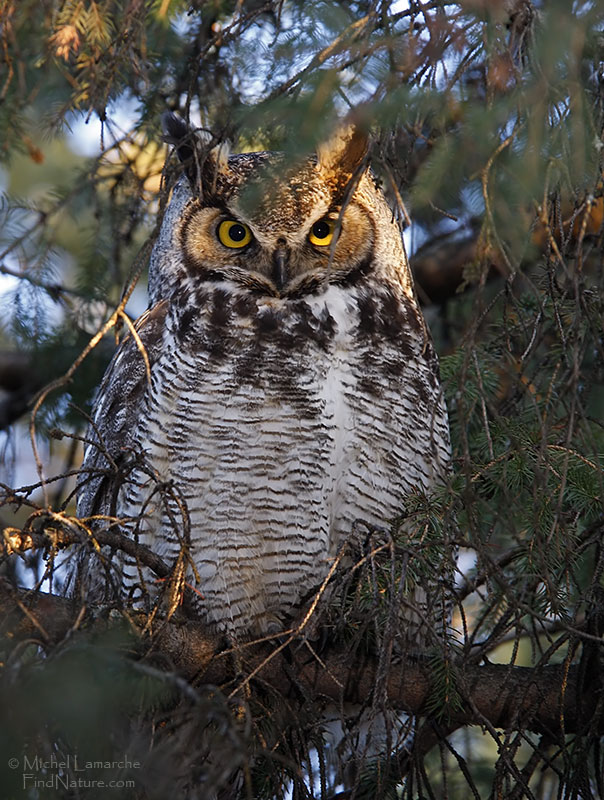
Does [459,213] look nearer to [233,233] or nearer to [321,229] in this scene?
[321,229]

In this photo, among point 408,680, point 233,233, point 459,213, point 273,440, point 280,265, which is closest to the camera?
point 408,680

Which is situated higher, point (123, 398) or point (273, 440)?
point (123, 398)

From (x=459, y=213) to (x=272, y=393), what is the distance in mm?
902

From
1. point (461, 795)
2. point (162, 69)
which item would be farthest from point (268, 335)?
point (461, 795)

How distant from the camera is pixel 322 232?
2.55m

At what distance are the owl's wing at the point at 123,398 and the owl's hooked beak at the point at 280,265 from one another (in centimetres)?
36

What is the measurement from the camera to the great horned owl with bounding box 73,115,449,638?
2297 millimetres

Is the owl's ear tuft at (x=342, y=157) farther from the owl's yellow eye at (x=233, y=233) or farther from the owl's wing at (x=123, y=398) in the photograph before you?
the owl's wing at (x=123, y=398)

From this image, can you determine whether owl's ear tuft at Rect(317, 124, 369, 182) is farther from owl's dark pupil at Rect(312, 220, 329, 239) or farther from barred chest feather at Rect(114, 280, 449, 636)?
barred chest feather at Rect(114, 280, 449, 636)

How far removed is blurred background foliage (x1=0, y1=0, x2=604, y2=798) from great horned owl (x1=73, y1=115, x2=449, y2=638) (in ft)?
0.76

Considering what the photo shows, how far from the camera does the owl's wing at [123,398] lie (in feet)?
8.23

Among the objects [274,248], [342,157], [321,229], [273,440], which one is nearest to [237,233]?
[274,248]

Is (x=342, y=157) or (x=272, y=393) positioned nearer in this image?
(x=272, y=393)

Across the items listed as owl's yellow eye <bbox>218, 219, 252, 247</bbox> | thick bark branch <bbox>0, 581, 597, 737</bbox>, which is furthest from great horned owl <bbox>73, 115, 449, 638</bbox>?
thick bark branch <bbox>0, 581, 597, 737</bbox>
